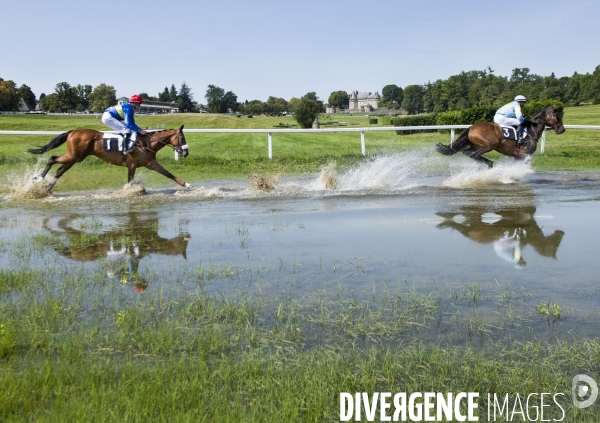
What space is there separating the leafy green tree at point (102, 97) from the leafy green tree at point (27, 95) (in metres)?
16.5

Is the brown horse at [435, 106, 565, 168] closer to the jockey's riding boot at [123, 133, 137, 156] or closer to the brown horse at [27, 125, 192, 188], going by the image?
the brown horse at [27, 125, 192, 188]

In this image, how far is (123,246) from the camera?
27.6ft

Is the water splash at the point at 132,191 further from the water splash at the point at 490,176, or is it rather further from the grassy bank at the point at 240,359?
the grassy bank at the point at 240,359

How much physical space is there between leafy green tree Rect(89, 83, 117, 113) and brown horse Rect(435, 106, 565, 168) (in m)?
97.5

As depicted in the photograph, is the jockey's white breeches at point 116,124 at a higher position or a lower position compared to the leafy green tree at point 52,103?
lower

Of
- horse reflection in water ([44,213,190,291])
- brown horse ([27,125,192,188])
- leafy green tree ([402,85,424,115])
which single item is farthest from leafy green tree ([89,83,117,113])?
horse reflection in water ([44,213,190,291])

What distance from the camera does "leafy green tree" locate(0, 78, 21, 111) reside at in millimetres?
91625

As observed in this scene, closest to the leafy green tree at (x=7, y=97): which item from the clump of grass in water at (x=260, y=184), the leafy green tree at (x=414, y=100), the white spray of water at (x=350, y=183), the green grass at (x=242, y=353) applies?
the white spray of water at (x=350, y=183)

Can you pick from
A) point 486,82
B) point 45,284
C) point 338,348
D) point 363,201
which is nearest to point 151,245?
point 45,284

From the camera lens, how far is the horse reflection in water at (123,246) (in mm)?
7031

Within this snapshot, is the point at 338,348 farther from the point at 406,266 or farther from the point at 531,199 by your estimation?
the point at 531,199

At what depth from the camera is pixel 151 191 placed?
14.8 metres

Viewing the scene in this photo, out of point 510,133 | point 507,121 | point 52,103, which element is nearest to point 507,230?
point 510,133

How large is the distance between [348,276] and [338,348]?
2.08 meters
